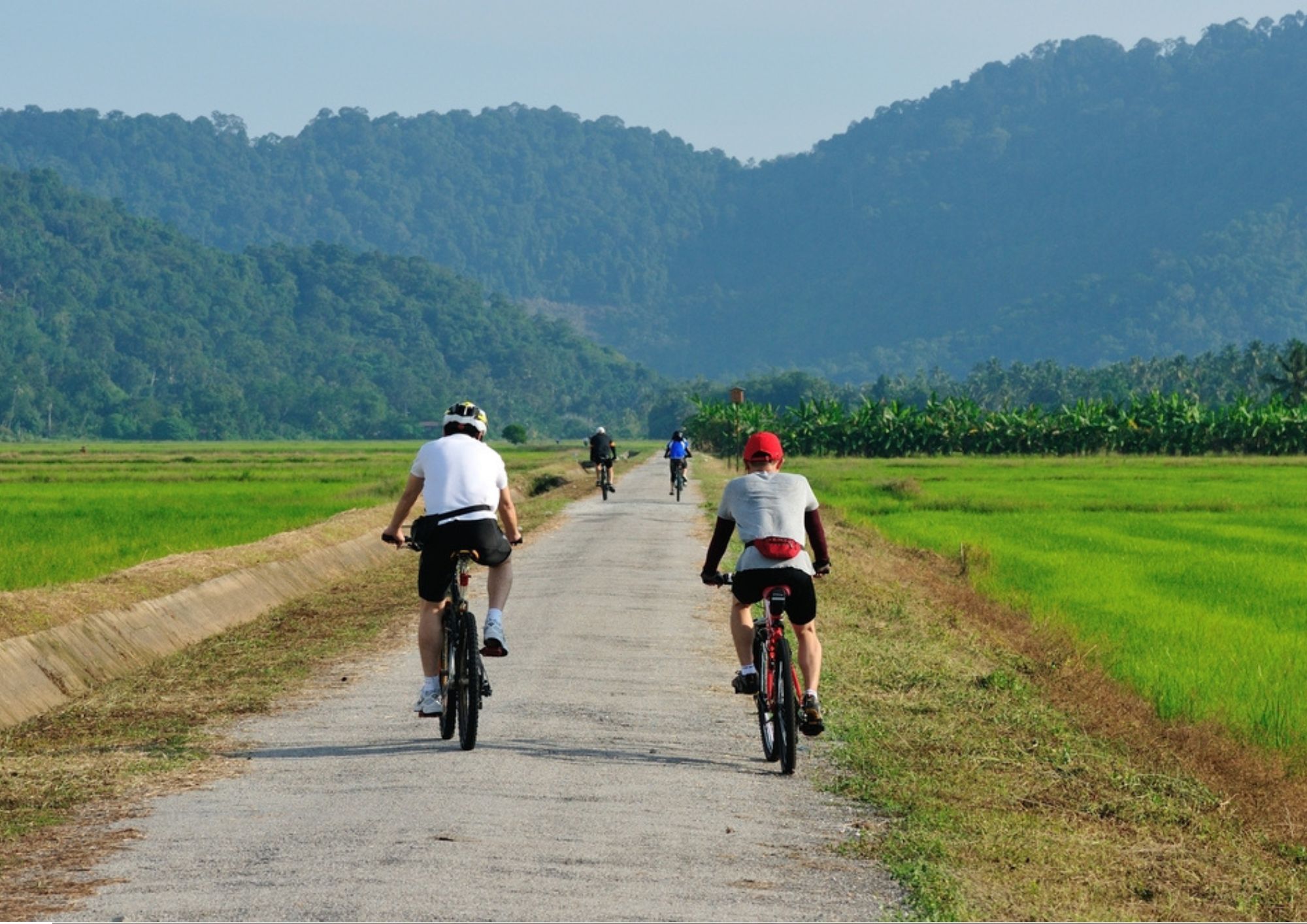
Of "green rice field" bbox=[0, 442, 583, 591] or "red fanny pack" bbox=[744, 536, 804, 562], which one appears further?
"green rice field" bbox=[0, 442, 583, 591]

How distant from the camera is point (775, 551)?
9102 mm

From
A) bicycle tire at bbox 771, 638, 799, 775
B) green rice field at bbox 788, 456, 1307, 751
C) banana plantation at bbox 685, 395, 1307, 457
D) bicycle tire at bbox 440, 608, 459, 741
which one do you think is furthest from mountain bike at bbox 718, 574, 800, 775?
banana plantation at bbox 685, 395, 1307, 457

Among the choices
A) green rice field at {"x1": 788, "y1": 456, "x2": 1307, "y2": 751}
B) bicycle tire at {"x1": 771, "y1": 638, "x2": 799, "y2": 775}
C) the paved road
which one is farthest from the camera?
green rice field at {"x1": 788, "y1": 456, "x2": 1307, "y2": 751}

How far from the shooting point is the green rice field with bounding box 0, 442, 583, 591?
21547mm

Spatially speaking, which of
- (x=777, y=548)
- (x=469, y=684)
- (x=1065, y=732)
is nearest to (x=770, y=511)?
(x=777, y=548)

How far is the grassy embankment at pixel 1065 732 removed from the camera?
6.99 m

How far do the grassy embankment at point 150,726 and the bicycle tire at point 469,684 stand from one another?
51.9 inches

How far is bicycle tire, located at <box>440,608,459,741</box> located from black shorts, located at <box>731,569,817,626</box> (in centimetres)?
166

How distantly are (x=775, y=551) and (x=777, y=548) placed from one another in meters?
0.02

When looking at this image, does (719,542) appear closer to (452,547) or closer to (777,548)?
(777,548)

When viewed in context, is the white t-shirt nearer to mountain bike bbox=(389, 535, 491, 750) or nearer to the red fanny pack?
mountain bike bbox=(389, 535, 491, 750)

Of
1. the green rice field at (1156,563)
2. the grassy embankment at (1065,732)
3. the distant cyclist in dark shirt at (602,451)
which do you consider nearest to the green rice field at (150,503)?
the distant cyclist in dark shirt at (602,451)

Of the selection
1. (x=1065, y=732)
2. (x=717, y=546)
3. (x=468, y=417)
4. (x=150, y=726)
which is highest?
(x=468, y=417)

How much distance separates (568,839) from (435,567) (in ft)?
9.29
